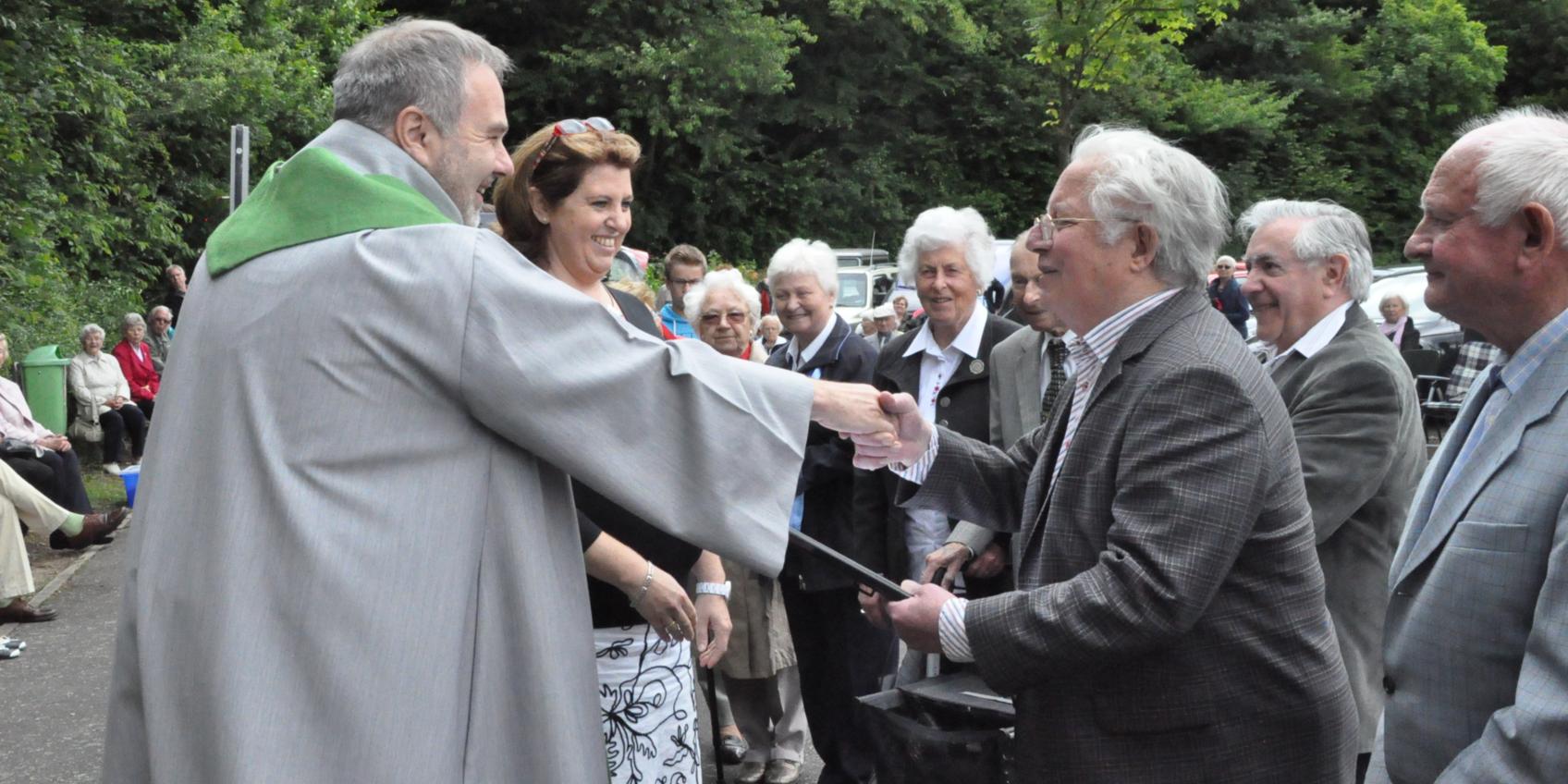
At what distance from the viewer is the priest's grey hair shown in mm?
2303

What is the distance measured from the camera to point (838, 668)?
498 centimetres

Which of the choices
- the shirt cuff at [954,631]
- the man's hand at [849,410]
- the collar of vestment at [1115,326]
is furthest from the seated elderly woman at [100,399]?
the collar of vestment at [1115,326]

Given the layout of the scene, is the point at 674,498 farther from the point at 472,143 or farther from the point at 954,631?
the point at 472,143

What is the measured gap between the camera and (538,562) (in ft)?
6.99

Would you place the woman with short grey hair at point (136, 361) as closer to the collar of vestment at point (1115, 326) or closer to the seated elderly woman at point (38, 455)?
the seated elderly woman at point (38, 455)

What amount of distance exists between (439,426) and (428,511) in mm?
122

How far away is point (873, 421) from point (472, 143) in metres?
0.84

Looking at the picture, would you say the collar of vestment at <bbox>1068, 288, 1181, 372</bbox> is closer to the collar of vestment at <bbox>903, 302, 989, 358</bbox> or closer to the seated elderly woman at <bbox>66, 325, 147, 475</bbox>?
the collar of vestment at <bbox>903, 302, 989, 358</bbox>

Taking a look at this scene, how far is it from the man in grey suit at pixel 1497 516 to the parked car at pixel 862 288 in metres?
19.7

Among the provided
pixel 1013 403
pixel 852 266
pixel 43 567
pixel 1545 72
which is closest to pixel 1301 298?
pixel 1013 403

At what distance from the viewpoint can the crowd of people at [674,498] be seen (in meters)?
1.99

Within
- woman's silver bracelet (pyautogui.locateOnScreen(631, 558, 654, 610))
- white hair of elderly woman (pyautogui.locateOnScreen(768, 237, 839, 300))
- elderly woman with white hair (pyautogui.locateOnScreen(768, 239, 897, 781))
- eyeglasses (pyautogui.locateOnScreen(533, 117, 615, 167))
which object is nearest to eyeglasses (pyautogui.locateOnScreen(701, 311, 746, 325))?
white hair of elderly woman (pyautogui.locateOnScreen(768, 237, 839, 300))

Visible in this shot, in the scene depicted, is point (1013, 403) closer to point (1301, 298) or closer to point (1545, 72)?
point (1301, 298)

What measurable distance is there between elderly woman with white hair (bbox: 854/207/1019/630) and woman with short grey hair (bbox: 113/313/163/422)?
12409mm
